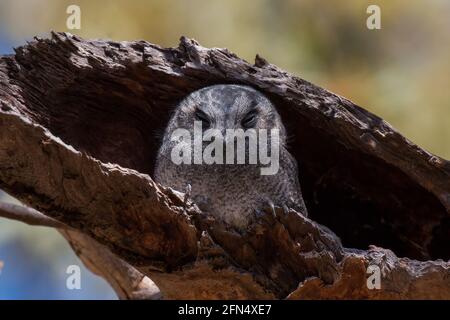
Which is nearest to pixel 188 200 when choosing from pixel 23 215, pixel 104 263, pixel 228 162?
pixel 228 162

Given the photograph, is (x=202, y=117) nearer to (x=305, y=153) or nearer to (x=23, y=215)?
(x=305, y=153)

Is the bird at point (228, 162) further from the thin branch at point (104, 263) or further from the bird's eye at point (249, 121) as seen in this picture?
the thin branch at point (104, 263)

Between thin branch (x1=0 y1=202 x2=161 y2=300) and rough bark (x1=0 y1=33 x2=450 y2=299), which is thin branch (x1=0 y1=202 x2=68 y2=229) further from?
rough bark (x1=0 y1=33 x2=450 y2=299)

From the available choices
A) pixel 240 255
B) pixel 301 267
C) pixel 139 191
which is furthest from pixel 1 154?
pixel 301 267

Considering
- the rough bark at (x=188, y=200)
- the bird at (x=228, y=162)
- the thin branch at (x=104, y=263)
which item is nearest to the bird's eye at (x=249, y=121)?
the bird at (x=228, y=162)

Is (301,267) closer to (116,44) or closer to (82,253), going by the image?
(116,44)
